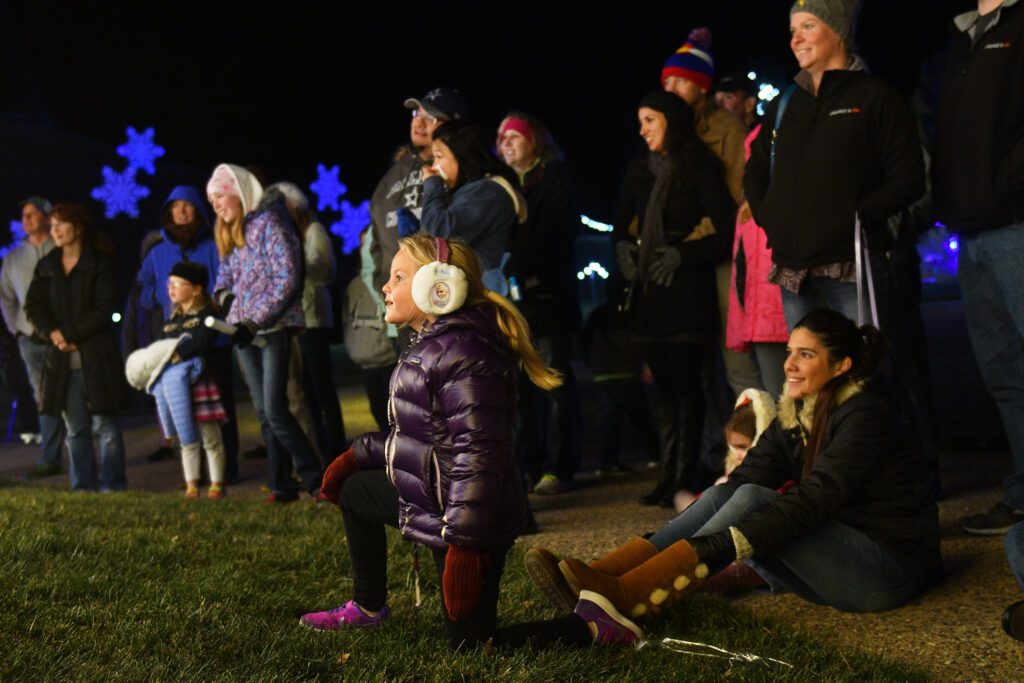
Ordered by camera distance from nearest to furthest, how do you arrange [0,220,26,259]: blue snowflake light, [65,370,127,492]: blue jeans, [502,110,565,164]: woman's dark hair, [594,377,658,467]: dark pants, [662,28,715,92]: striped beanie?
[662,28,715,92]: striped beanie, [502,110,565,164]: woman's dark hair, [594,377,658,467]: dark pants, [65,370,127,492]: blue jeans, [0,220,26,259]: blue snowflake light

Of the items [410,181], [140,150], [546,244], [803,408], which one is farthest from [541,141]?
[140,150]

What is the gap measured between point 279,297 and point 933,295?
35.7 metres

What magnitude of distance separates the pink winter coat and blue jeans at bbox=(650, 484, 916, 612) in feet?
5.38

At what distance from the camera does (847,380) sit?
4.61m

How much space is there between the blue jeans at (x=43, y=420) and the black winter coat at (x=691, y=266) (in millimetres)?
5747

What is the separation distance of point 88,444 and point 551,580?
569cm

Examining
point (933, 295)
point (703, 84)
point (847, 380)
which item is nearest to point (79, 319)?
point (703, 84)

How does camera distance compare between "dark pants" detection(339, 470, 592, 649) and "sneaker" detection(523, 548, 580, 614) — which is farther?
"sneaker" detection(523, 548, 580, 614)

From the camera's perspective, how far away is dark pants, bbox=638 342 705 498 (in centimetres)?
656

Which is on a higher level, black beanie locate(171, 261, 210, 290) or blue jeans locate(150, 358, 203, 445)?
black beanie locate(171, 261, 210, 290)

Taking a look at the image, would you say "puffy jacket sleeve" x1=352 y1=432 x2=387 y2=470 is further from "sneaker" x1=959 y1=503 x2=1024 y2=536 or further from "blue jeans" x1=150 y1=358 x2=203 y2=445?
"blue jeans" x1=150 y1=358 x2=203 y2=445

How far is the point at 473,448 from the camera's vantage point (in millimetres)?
3635

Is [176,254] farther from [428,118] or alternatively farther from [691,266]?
[691,266]

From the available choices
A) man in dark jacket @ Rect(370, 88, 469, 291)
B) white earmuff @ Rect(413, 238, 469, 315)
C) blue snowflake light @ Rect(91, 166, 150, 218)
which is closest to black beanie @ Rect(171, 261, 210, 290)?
man in dark jacket @ Rect(370, 88, 469, 291)
